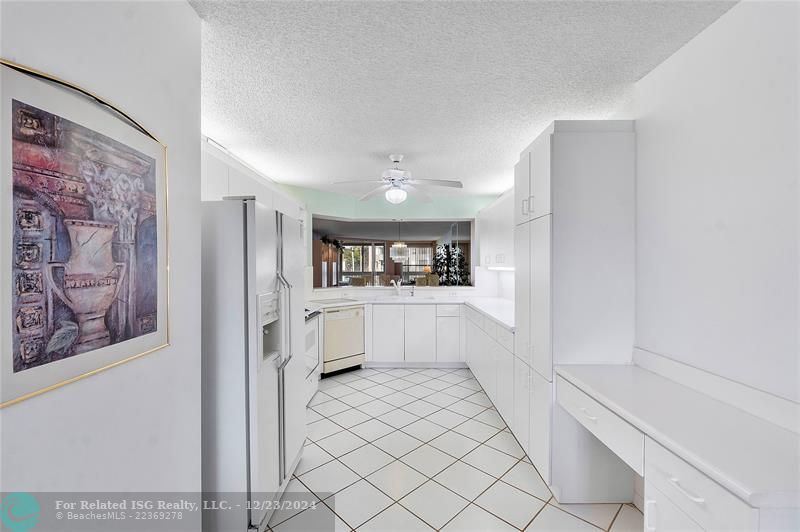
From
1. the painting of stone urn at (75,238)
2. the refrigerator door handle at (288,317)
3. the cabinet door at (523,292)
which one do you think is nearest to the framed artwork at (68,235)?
the painting of stone urn at (75,238)

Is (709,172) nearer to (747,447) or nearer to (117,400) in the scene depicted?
(747,447)

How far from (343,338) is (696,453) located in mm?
3765

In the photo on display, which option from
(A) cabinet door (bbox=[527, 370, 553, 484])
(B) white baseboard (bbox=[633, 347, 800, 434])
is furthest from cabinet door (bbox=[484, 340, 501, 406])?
(B) white baseboard (bbox=[633, 347, 800, 434])

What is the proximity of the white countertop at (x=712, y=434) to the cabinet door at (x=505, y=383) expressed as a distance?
95 centimetres

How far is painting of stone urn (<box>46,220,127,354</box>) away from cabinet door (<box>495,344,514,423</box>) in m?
2.51

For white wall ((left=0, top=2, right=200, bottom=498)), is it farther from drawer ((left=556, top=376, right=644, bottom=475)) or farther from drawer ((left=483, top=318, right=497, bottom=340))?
drawer ((left=483, top=318, right=497, bottom=340))

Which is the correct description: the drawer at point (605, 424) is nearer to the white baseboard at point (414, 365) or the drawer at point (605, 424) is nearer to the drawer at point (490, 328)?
the drawer at point (490, 328)

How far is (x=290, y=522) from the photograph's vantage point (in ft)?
6.31

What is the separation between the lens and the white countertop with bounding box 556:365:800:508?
96cm

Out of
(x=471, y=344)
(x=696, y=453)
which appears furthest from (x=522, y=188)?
(x=471, y=344)

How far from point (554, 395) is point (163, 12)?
2598 millimetres

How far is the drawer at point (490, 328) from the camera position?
10.8 ft

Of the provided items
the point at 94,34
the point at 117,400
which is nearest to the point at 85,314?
the point at 117,400

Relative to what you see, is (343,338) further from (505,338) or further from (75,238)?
(75,238)
